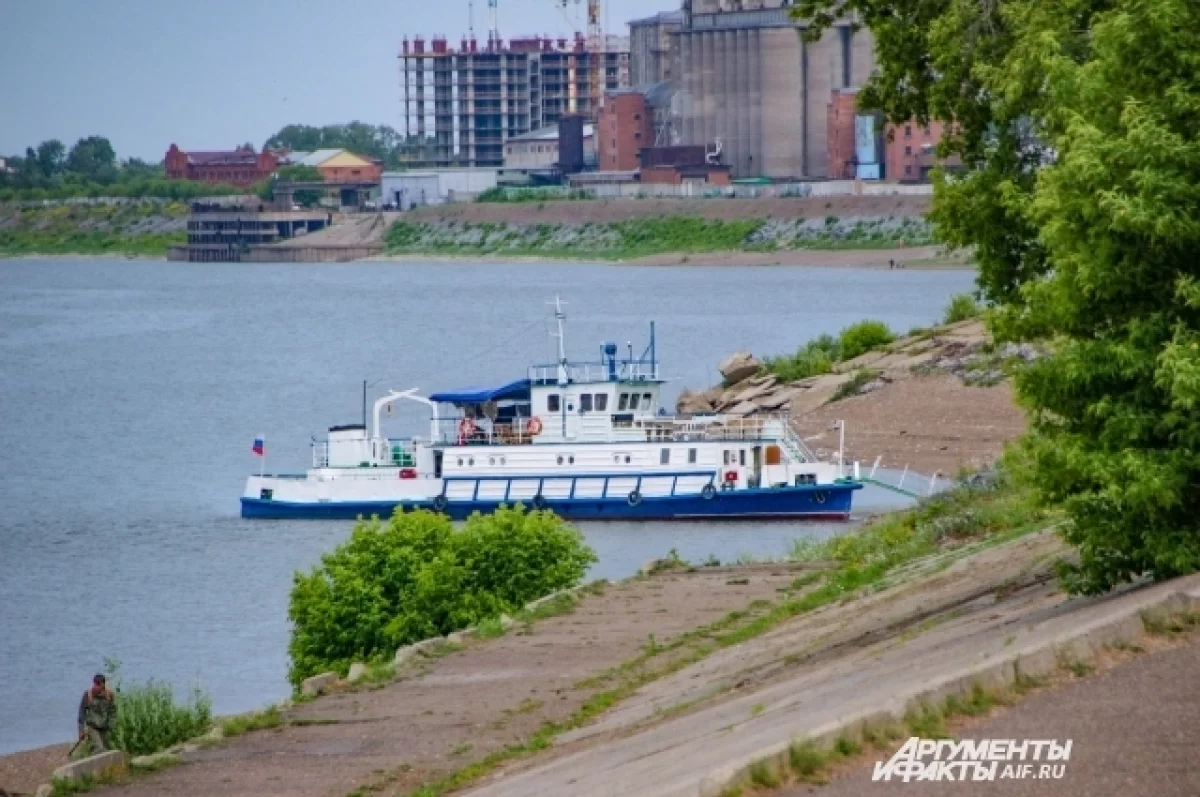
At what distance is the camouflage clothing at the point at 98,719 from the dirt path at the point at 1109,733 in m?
11.5

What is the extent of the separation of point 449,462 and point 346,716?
104ft

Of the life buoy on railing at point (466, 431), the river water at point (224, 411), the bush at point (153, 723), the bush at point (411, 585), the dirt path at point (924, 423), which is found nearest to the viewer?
the bush at point (153, 723)

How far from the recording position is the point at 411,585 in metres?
30.1

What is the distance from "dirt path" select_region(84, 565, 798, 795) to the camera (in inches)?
807

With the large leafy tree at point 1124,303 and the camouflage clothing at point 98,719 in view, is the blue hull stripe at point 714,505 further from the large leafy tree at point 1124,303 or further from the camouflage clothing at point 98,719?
the large leafy tree at point 1124,303

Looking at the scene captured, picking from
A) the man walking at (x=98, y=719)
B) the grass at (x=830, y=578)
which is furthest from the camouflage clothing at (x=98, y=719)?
the grass at (x=830, y=578)

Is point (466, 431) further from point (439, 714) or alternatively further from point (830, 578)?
point (439, 714)

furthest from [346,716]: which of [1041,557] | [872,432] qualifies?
[872,432]

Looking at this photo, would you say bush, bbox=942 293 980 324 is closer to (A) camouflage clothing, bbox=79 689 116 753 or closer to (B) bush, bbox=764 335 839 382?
(B) bush, bbox=764 335 839 382

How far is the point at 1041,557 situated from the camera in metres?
23.5

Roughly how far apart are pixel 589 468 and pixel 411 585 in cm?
2373

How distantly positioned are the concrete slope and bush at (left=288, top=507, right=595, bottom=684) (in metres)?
9.33

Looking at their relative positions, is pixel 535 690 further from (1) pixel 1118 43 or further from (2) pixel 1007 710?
(2) pixel 1007 710

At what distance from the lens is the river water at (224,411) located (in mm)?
38781
